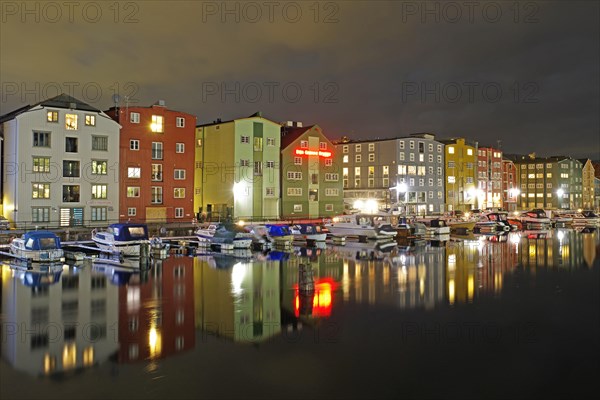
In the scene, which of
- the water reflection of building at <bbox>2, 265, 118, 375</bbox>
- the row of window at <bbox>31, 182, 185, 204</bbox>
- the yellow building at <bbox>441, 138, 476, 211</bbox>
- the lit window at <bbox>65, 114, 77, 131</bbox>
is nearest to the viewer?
the water reflection of building at <bbox>2, 265, 118, 375</bbox>

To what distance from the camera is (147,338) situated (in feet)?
60.5

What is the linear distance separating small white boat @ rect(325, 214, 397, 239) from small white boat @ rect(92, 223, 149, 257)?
963 inches

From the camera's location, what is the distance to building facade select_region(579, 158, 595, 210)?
501 ft

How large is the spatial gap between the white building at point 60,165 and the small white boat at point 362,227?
2437 cm

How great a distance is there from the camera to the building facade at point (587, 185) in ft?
501

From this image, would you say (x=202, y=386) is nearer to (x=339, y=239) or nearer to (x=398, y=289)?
(x=398, y=289)

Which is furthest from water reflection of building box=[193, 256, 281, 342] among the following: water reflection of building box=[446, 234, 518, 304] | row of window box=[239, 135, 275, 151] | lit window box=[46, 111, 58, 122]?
row of window box=[239, 135, 275, 151]

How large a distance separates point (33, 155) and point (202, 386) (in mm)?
42365

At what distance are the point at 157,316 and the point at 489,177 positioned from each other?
105917 mm

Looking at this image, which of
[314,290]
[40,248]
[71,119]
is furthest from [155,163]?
[314,290]

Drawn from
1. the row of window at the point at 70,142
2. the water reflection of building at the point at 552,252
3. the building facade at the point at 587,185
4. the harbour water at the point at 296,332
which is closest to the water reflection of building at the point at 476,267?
the harbour water at the point at 296,332

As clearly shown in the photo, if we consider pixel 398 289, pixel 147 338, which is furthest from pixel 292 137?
pixel 147 338

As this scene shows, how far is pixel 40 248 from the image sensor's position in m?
36.0

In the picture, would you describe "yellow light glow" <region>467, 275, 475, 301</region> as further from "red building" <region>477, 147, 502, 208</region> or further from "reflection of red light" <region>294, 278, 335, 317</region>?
"red building" <region>477, 147, 502, 208</region>
